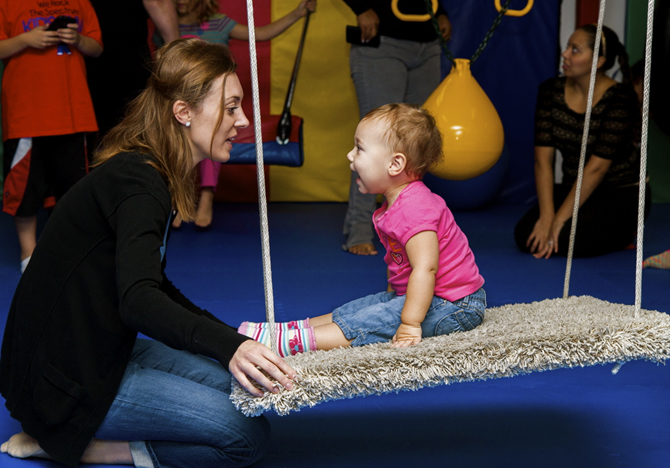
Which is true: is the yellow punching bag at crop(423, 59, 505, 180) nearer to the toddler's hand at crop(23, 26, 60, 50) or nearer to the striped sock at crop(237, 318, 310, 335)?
the striped sock at crop(237, 318, 310, 335)

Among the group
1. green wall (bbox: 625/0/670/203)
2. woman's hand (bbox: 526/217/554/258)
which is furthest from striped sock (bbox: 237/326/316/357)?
green wall (bbox: 625/0/670/203)

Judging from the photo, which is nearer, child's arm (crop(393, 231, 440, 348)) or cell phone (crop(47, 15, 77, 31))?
child's arm (crop(393, 231, 440, 348))

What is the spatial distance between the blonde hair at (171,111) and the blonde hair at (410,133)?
1.15ft

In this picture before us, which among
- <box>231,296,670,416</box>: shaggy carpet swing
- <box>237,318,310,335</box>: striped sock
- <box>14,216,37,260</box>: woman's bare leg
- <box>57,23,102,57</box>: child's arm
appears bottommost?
<box>14,216,37,260</box>: woman's bare leg

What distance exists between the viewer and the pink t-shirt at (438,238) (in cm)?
134

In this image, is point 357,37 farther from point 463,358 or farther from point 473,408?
point 463,358

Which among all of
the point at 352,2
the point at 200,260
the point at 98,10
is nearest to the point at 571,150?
the point at 352,2

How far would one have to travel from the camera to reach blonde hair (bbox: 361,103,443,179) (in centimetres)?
139

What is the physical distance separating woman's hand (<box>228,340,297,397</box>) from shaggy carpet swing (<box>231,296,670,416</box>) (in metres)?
0.02

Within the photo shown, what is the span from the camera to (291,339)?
135 centimetres

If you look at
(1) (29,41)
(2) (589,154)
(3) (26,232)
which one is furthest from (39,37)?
(2) (589,154)

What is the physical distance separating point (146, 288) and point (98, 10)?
2847 millimetres

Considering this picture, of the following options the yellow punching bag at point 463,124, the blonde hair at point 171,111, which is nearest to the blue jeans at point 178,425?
the blonde hair at point 171,111

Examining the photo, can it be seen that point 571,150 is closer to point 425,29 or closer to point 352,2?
point 425,29
